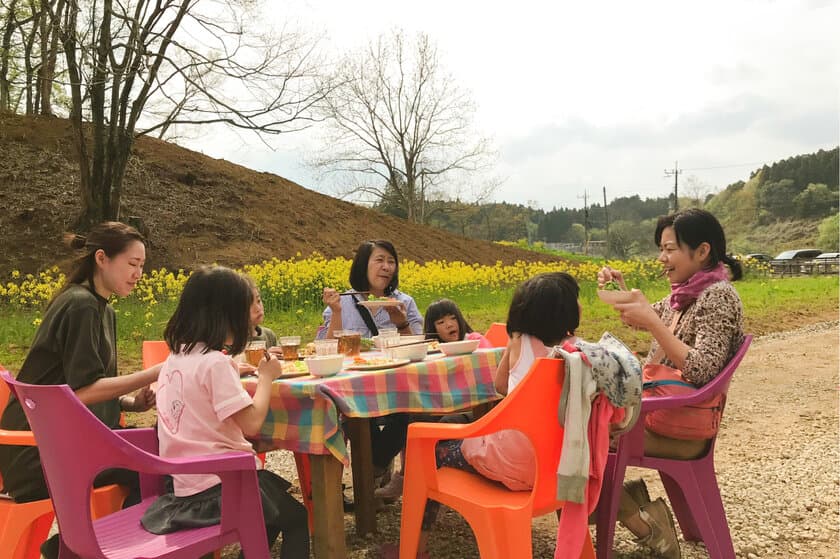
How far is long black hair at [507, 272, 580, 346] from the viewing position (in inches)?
108

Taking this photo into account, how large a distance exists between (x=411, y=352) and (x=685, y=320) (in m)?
1.29

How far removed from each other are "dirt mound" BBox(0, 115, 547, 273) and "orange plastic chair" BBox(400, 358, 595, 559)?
38.4ft

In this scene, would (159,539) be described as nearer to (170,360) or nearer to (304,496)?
(170,360)

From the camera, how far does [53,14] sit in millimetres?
10414

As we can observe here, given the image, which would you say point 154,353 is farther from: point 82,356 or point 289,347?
point 82,356

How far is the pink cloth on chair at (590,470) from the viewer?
2342 millimetres

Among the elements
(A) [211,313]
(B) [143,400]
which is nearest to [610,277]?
(A) [211,313]

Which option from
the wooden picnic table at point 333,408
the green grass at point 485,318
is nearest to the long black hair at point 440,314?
the wooden picnic table at point 333,408

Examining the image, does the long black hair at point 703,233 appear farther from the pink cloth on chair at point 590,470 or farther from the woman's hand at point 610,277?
the pink cloth on chair at point 590,470

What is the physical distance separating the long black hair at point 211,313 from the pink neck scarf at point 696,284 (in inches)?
81.1

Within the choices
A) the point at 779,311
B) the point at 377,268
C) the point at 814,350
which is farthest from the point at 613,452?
the point at 779,311

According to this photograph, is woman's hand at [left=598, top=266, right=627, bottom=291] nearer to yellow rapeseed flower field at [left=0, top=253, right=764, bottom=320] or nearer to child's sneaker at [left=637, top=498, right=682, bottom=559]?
child's sneaker at [left=637, top=498, right=682, bottom=559]

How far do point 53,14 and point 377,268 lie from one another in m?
8.67

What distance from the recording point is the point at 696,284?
3221mm
